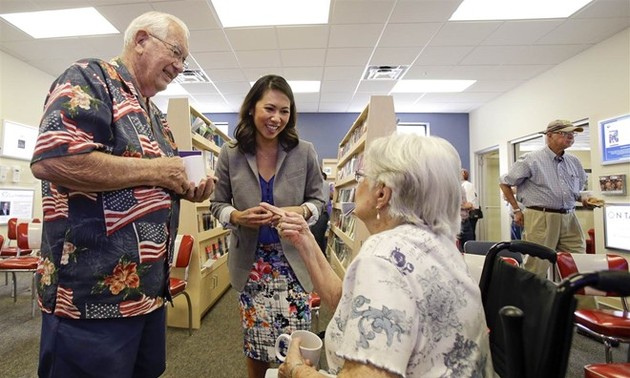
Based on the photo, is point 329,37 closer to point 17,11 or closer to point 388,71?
point 388,71

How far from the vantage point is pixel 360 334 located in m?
0.59

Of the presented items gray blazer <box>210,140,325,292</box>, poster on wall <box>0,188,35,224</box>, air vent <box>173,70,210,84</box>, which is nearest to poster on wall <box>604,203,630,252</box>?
gray blazer <box>210,140,325,292</box>

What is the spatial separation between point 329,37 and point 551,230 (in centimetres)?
332

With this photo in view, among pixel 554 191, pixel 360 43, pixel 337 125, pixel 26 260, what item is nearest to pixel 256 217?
pixel 554 191

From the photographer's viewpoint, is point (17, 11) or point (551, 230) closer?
point (551, 230)

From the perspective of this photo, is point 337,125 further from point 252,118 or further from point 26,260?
point 252,118

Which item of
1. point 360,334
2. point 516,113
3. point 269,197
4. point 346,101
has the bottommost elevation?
point 360,334

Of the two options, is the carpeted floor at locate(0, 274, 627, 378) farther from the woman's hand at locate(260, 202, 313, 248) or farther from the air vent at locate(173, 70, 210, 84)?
the air vent at locate(173, 70, 210, 84)

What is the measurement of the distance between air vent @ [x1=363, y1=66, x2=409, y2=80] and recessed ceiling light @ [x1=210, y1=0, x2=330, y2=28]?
1.65m

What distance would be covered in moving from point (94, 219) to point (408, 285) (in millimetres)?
747

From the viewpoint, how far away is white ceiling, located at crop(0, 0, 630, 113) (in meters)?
3.60

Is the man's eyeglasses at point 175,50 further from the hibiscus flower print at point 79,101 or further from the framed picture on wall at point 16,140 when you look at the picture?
the framed picture on wall at point 16,140

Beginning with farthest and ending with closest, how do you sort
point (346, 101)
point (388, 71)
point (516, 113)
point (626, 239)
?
point (346, 101), point (516, 113), point (388, 71), point (626, 239)

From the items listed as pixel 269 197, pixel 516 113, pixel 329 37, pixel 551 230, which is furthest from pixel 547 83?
pixel 269 197
